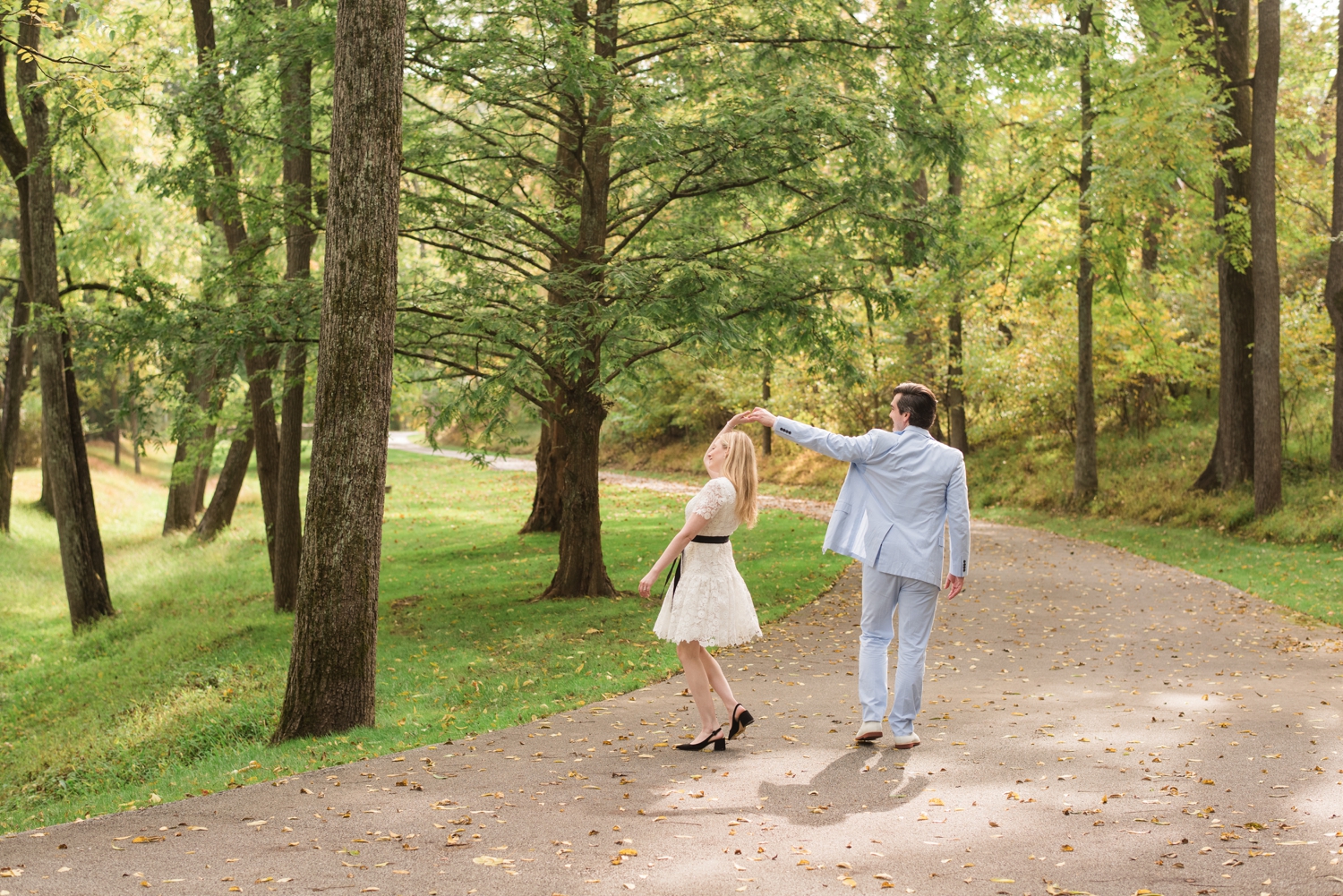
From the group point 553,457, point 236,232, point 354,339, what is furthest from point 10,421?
point 354,339

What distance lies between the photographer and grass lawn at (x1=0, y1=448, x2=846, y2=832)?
796cm

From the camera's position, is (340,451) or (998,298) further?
(998,298)

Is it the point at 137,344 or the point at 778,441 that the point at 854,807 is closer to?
the point at 137,344

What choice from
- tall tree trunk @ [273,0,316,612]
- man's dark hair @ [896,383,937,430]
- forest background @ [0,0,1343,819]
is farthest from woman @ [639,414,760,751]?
tall tree trunk @ [273,0,316,612]

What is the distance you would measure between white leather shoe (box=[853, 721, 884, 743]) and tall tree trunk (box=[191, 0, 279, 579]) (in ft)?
23.7

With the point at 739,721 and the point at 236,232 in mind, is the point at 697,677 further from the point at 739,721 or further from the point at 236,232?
the point at 236,232

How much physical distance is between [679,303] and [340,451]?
12.9 feet

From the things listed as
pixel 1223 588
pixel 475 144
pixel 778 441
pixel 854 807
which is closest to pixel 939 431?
pixel 778 441

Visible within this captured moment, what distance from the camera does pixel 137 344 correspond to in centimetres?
1082

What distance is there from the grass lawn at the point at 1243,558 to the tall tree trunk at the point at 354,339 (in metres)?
9.86

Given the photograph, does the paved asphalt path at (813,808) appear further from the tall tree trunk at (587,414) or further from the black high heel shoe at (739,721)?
the tall tree trunk at (587,414)

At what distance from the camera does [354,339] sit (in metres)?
7.04

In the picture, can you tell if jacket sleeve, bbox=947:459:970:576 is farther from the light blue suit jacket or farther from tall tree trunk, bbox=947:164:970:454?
tall tree trunk, bbox=947:164:970:454

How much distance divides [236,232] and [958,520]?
1250 centimetres
